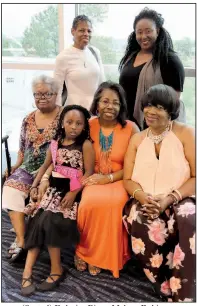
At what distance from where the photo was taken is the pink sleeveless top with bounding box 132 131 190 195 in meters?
2.03

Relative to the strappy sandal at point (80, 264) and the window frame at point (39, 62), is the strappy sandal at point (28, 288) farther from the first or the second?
the window frame at point (39, 62)

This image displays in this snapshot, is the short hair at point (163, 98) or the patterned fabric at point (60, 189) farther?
the patterned fabric at point (60, 189)

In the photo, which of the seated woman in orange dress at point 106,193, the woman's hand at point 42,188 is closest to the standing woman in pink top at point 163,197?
the seated woman in orange dress at point 106,193

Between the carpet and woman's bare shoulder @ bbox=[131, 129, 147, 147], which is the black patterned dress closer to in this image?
the carpet

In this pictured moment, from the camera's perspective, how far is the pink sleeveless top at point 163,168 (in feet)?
6.64

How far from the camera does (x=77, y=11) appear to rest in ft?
10.4

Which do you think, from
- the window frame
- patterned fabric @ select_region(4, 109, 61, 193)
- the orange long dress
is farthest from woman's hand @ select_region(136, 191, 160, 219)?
the window frame

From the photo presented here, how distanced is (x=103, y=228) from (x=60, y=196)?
34 centimetres

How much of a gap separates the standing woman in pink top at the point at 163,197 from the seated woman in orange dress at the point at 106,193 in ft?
0.35

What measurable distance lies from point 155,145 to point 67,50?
1007 mm

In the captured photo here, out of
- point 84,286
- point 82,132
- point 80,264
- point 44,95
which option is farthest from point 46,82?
point 84,286

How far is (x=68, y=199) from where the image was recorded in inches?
84.5

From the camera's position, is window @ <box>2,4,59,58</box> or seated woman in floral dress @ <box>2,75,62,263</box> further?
window @ <box>2,4,59,58</box>

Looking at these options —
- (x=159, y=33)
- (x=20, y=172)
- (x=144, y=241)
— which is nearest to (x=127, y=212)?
(x=144, y=241)
